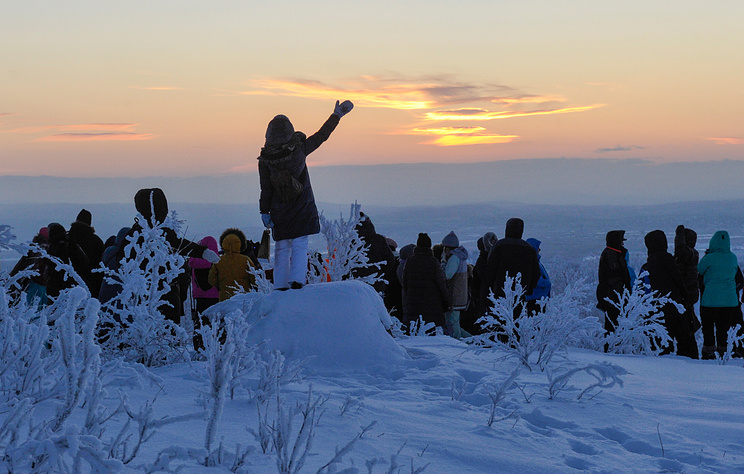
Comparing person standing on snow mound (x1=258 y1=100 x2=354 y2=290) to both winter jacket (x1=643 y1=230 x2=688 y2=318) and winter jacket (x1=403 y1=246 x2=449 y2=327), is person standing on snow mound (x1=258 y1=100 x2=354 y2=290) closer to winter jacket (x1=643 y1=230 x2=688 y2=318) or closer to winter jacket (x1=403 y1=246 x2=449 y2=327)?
winter jacket (x1=403 y1=246 x2=449 y2=327)

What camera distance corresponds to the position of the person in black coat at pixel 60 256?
7.23 m

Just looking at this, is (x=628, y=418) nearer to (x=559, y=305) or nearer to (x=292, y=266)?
(x=559, y=305)

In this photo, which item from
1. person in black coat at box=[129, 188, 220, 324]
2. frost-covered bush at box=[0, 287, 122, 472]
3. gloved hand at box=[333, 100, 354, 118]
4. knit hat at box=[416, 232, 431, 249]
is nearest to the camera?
frost-covered bush at box=[0, 287, 122, 472]

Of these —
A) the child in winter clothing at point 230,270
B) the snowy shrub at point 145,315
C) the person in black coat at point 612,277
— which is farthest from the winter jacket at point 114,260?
the person in black coat at point 612,277

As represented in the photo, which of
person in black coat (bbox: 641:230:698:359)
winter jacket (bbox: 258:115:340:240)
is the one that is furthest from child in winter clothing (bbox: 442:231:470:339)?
winter jacket (bbox: 258:115:340:240)

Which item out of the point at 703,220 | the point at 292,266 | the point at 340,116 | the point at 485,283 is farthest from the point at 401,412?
the point at 703,220

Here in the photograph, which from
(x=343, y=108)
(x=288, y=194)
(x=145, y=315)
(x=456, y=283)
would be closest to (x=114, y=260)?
(x=145, y=315)

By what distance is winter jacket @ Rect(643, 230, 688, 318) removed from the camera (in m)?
9.66

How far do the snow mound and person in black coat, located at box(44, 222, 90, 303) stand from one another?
211 centimetres

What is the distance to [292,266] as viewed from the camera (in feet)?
21.3

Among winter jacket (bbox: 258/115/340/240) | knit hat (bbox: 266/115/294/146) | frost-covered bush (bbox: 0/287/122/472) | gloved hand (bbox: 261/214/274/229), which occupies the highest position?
knit hat (bbox: 266/115/294/146)

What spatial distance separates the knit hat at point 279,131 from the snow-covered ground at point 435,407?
1.40 metres

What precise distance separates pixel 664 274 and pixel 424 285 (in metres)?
3.43

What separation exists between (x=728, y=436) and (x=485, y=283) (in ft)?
15.5
